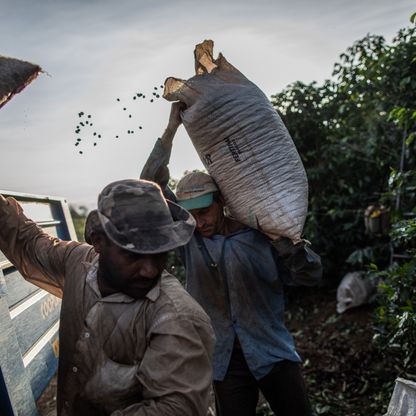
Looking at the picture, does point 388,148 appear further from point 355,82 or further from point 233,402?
point 233,402

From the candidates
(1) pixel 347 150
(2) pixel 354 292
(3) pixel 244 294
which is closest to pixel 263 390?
(3) pixel 244 294

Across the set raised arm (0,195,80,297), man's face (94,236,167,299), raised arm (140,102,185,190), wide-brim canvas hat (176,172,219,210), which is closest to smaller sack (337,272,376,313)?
wide-brim canvas hat (176,172,219,210)

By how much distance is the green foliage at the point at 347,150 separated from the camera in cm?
581

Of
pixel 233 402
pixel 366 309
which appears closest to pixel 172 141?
pixel 233 402

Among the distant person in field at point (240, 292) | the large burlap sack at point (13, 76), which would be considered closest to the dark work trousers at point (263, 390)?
the distant person in field at point (240, 292)

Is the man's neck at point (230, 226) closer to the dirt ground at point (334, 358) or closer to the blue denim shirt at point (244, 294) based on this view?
the blue denim shirt at point (244, 294)

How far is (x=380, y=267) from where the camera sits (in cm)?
620

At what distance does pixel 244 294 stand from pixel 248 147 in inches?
34.6

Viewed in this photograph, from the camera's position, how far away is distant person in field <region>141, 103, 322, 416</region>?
253cm

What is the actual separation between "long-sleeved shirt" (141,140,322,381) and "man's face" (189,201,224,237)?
7cm

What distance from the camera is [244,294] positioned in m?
2.63

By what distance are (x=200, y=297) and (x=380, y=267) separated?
4.27m

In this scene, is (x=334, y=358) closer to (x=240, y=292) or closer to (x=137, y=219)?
(x=240, y=292)

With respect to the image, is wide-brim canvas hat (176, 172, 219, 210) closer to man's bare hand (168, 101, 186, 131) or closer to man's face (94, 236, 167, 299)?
man's bare hand (168, 101, 186, 131)
